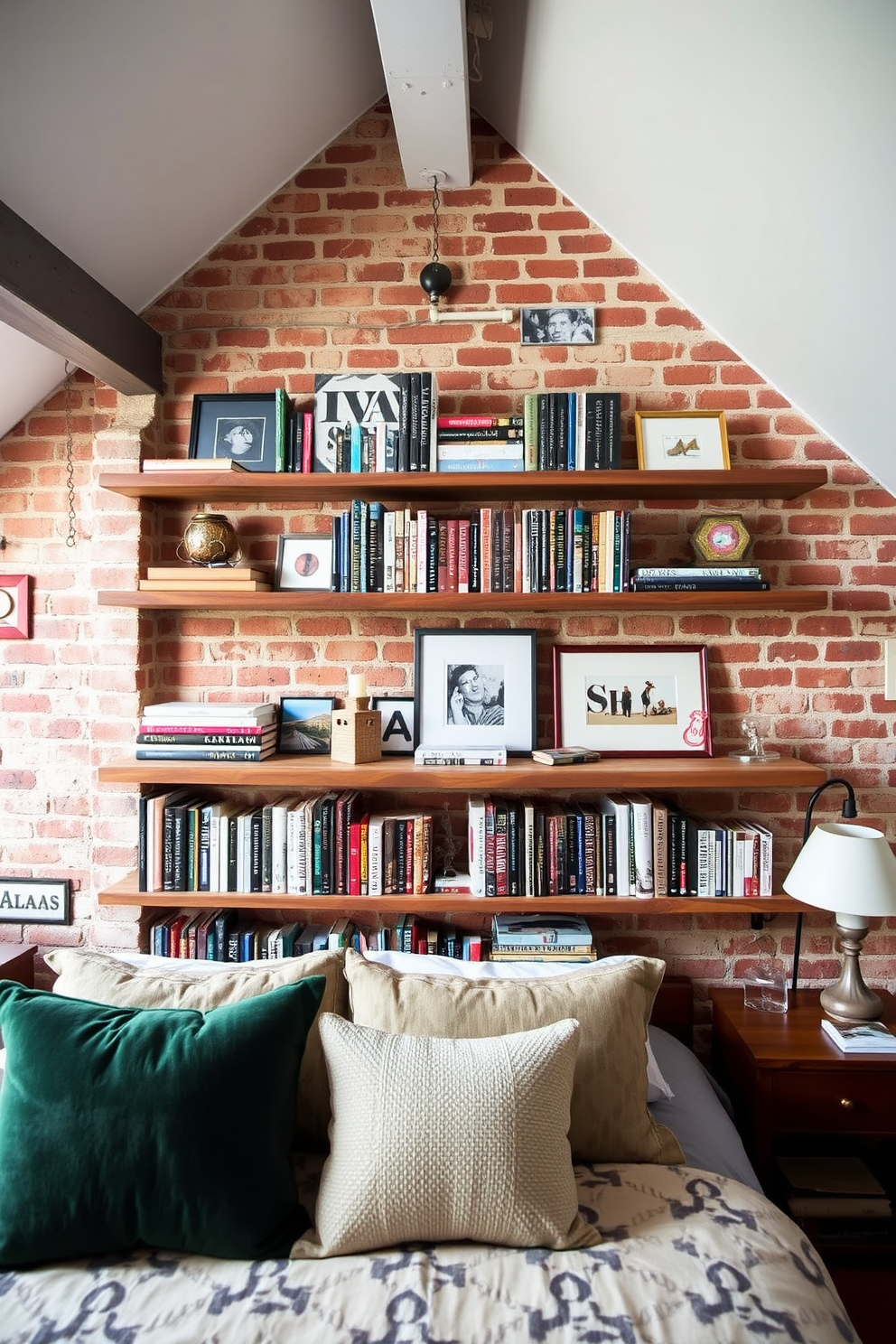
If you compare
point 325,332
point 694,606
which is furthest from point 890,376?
point 325,332

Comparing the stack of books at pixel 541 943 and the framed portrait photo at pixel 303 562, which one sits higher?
the framed portrait photo at pixel 303 562

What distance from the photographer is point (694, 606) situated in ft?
6.39

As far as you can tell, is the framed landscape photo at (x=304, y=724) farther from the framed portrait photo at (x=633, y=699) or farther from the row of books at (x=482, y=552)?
the framed portrait photo at (x=633, y=699)

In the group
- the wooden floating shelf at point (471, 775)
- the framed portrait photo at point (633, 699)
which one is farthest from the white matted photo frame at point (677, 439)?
the wooden floating shelf at point (471, 775)

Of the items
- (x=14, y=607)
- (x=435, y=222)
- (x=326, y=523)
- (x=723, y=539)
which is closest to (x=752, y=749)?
(x=723, y=539)

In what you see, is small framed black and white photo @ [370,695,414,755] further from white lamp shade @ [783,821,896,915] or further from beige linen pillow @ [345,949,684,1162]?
white lamp shade @ [783,821,896,915]

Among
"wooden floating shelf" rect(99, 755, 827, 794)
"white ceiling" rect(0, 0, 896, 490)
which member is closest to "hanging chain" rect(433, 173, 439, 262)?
"white ceiling" rect(0, 0, 896, 490)

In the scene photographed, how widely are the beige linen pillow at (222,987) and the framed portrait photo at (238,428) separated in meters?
1.24

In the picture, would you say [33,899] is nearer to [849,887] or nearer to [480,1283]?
[480,1283]

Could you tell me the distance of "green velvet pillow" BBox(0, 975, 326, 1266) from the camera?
3.65ft

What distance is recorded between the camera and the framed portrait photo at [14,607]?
212 cm

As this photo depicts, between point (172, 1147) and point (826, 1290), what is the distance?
1.02 m

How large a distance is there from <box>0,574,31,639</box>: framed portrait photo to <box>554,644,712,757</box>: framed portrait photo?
1501mm

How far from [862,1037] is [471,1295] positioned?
1.11 m
